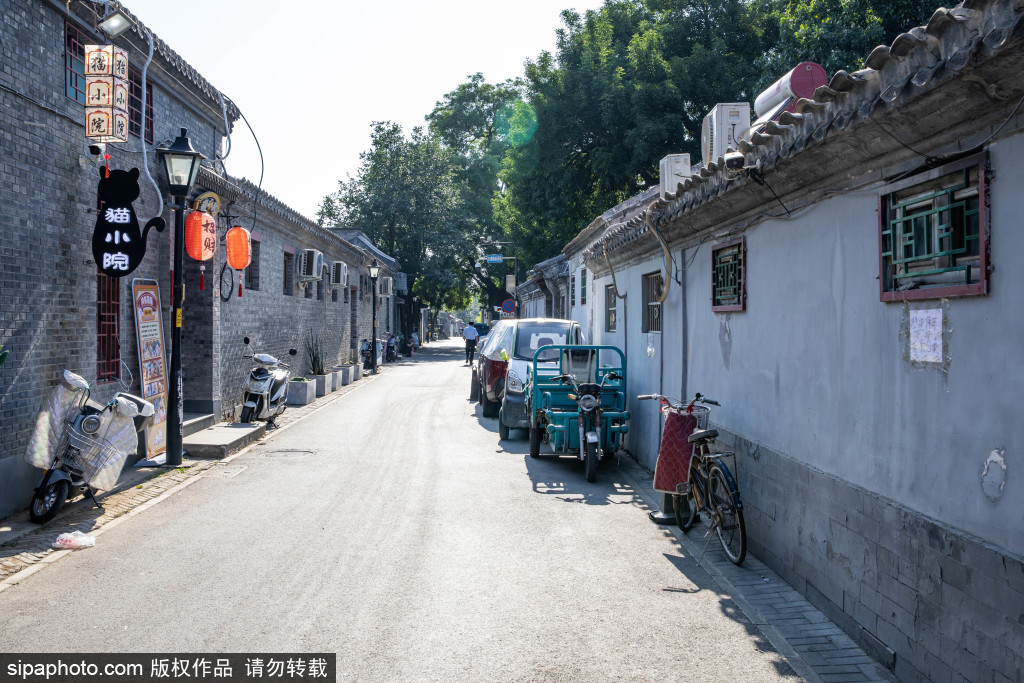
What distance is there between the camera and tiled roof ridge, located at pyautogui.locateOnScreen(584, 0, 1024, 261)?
10.4ft

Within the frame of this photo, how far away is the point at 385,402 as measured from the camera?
1773 cm

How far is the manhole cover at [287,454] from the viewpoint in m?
10.8

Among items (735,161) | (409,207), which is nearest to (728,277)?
(735,161)

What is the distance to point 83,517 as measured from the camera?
23.9 feet

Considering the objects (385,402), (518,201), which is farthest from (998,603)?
(518,201)

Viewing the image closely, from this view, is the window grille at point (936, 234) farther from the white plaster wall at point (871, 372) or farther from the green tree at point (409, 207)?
the green tree at point (409, 207)

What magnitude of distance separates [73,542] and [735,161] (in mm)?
6401

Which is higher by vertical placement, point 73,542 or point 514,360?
point 514,360

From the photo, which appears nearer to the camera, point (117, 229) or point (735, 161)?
point (735, 161)

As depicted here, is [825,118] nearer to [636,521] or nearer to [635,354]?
[636,521]

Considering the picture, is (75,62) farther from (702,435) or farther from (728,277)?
(702,435)

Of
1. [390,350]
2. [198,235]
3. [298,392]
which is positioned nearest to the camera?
[198,235]

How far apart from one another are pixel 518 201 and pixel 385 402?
15.0m

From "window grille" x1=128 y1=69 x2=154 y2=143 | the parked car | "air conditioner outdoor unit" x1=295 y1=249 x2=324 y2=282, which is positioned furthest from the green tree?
"window grille" x1=128 y1=69 x2=154 y2=143
